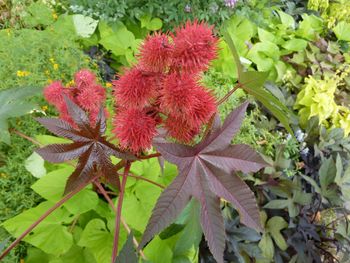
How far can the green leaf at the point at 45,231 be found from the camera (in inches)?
34.4

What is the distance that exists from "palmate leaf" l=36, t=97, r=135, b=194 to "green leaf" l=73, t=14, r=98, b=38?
118 centimetres

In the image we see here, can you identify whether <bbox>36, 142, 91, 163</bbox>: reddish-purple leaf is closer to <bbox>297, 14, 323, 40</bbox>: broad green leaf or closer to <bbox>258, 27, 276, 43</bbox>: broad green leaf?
<bbox>258, 27, 276, 43</bbox>: broad green leaf

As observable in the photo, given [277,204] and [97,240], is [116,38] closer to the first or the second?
[277,204]

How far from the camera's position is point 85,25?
Result: 1812 mm

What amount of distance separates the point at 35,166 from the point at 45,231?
191 millimetres

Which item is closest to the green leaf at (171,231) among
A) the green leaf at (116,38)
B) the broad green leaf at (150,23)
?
the green leaf at (116,38)

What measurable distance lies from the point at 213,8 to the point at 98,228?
138cm

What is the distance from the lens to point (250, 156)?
664mm

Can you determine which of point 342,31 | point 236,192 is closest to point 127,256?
point 236,192

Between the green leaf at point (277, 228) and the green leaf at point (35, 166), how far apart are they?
0.87 m

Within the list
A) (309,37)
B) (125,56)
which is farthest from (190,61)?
(309,37)

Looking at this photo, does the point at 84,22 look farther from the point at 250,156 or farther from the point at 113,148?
the point at 250,156

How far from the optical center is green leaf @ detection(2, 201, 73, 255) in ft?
2.87

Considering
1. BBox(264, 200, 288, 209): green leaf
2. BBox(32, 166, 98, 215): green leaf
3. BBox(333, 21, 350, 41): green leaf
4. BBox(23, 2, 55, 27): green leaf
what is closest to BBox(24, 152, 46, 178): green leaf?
BBox(32, 166, 98, 215): green leaf
